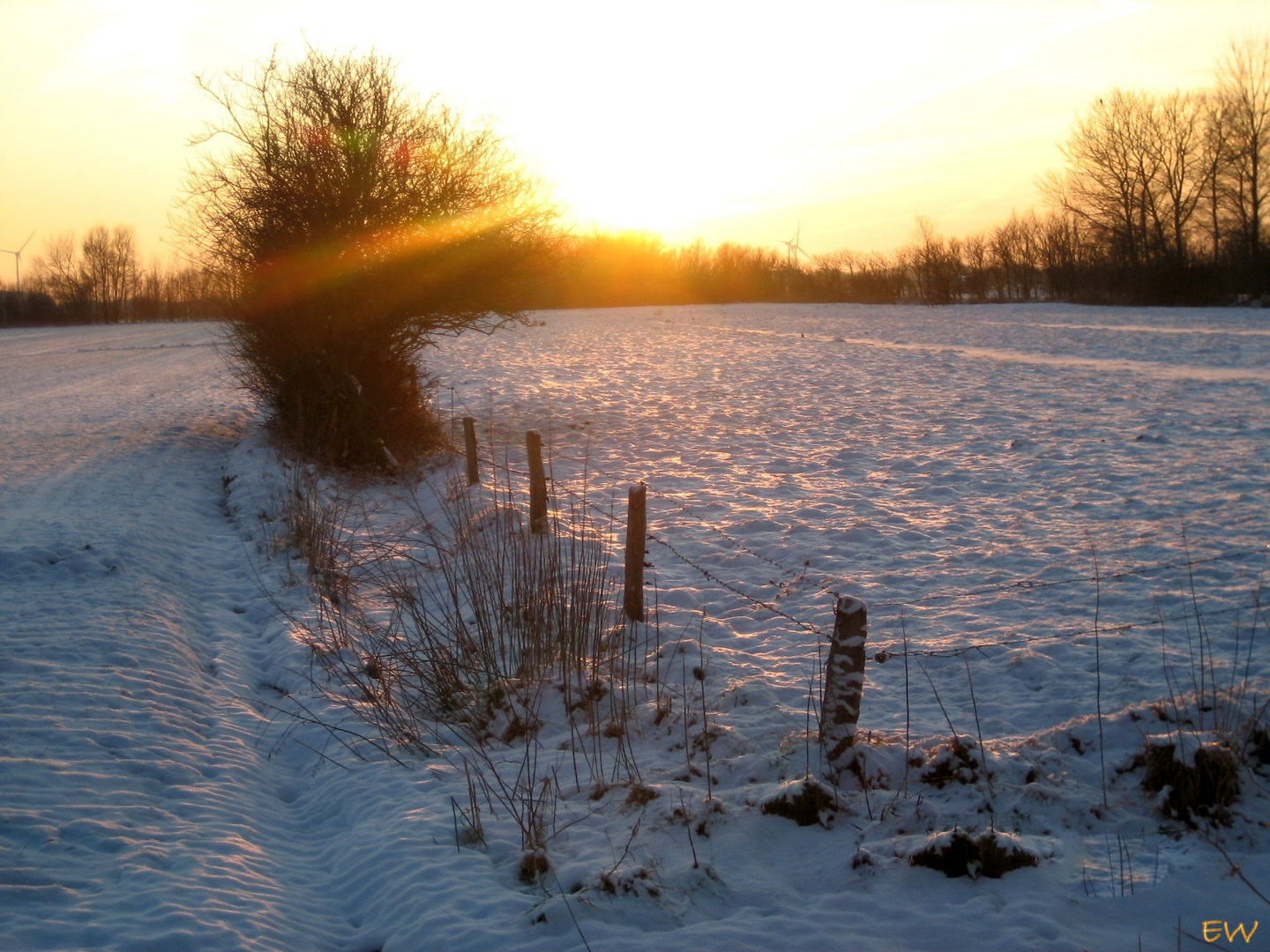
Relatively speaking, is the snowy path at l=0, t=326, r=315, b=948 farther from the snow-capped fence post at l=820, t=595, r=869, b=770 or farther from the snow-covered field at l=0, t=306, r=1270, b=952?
the snow-capped fence post at l=820, t=595, r=869, b=770

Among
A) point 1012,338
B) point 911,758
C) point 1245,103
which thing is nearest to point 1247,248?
point 1245,103

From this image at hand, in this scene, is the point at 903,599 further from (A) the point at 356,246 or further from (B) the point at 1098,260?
(B) the point at 1098,260

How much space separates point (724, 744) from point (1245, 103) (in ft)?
185

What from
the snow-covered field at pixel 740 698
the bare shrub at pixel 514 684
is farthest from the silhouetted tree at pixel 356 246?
the bare shrub at pixel 514 684

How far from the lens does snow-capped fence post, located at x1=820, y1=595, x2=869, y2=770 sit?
4.52 meters

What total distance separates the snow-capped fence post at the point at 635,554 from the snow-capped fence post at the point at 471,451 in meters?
5.46

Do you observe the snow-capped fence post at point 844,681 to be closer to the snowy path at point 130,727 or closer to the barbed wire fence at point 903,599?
the barbed wire fence at point 903,599

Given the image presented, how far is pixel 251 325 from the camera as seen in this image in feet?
51.8

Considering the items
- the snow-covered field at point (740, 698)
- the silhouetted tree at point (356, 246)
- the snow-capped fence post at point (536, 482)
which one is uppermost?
the silhouetted tree at point (356, 246)

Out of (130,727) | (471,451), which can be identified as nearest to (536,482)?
(471,451)

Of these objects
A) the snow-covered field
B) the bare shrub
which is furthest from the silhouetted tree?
the bare shrub

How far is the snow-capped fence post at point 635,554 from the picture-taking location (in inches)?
281

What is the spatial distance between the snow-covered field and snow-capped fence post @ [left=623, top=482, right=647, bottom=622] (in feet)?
1.64

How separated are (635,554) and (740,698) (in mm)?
1553
